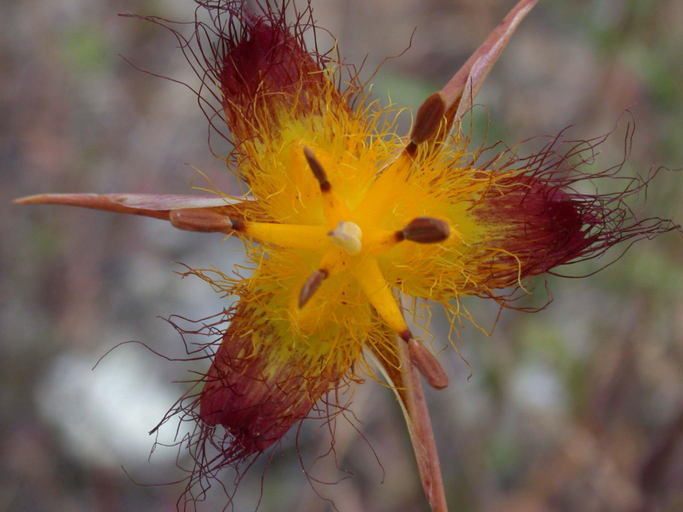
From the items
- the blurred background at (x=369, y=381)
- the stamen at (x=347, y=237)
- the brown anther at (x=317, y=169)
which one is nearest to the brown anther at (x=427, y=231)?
the stamen at (x=347, y=237)

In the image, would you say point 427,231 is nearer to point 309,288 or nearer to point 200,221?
point 309,288

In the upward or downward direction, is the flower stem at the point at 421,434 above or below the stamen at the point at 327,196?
below

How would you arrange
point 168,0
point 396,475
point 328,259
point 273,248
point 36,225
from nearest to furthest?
point 328,259 < point 273,248 < point 396,475 < point 36,225 < point 168,0

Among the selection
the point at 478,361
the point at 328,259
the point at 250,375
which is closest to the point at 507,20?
the point at 328,259

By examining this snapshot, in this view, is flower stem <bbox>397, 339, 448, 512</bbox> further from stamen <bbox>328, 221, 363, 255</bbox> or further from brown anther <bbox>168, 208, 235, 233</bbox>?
brown anther <bbox>168, 208, 235, 233</bbox>

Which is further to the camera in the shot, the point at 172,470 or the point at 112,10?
the point at 112,10

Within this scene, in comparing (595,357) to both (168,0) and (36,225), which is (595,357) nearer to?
(36,225)

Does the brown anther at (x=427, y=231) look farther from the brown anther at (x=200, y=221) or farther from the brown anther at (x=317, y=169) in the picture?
the brown anther at (x=200, y=221)
